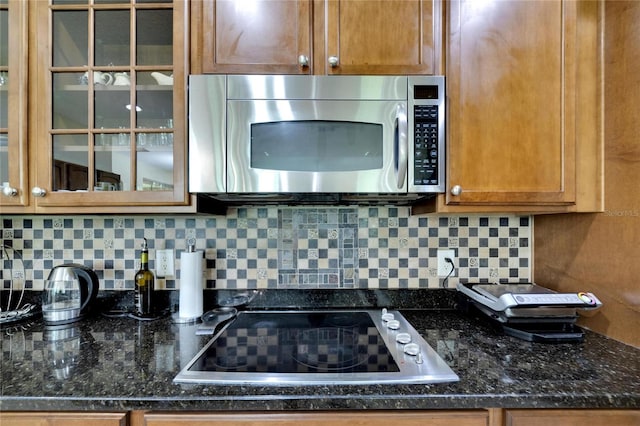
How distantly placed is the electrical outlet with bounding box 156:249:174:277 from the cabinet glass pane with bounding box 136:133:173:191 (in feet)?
1.23

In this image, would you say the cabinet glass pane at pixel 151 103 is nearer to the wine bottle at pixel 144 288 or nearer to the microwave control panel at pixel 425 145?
the wine bottle at pixel 144 288

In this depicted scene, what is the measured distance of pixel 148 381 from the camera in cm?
75

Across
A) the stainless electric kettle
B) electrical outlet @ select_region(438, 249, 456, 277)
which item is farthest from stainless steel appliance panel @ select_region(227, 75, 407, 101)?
the stainless electric kettle

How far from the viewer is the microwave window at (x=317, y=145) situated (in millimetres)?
1023

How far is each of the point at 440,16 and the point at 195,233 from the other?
121cm

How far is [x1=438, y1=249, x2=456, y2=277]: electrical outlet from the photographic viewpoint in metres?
1.34

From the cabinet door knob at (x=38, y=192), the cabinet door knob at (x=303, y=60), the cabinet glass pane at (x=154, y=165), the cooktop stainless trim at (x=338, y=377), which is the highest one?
the cabinet door knob at (x=303, y=60)

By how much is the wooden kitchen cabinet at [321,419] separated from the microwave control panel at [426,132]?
619 millimetres

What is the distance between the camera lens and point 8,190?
1.02 meters

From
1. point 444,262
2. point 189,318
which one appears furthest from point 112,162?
point 444,262

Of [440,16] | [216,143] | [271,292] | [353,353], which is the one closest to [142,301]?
[271,292]

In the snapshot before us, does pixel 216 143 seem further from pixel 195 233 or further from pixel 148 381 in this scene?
pixel 148 381

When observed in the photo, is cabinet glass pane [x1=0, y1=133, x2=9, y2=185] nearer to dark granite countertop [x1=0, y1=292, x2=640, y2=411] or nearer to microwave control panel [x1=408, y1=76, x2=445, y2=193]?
dark granite countertop [x1=0, y1=292, x2=640, y2=411]

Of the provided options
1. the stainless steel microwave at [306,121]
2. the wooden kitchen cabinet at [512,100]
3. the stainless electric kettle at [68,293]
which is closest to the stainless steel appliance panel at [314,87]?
the stainless steel microwave at [306,121]
